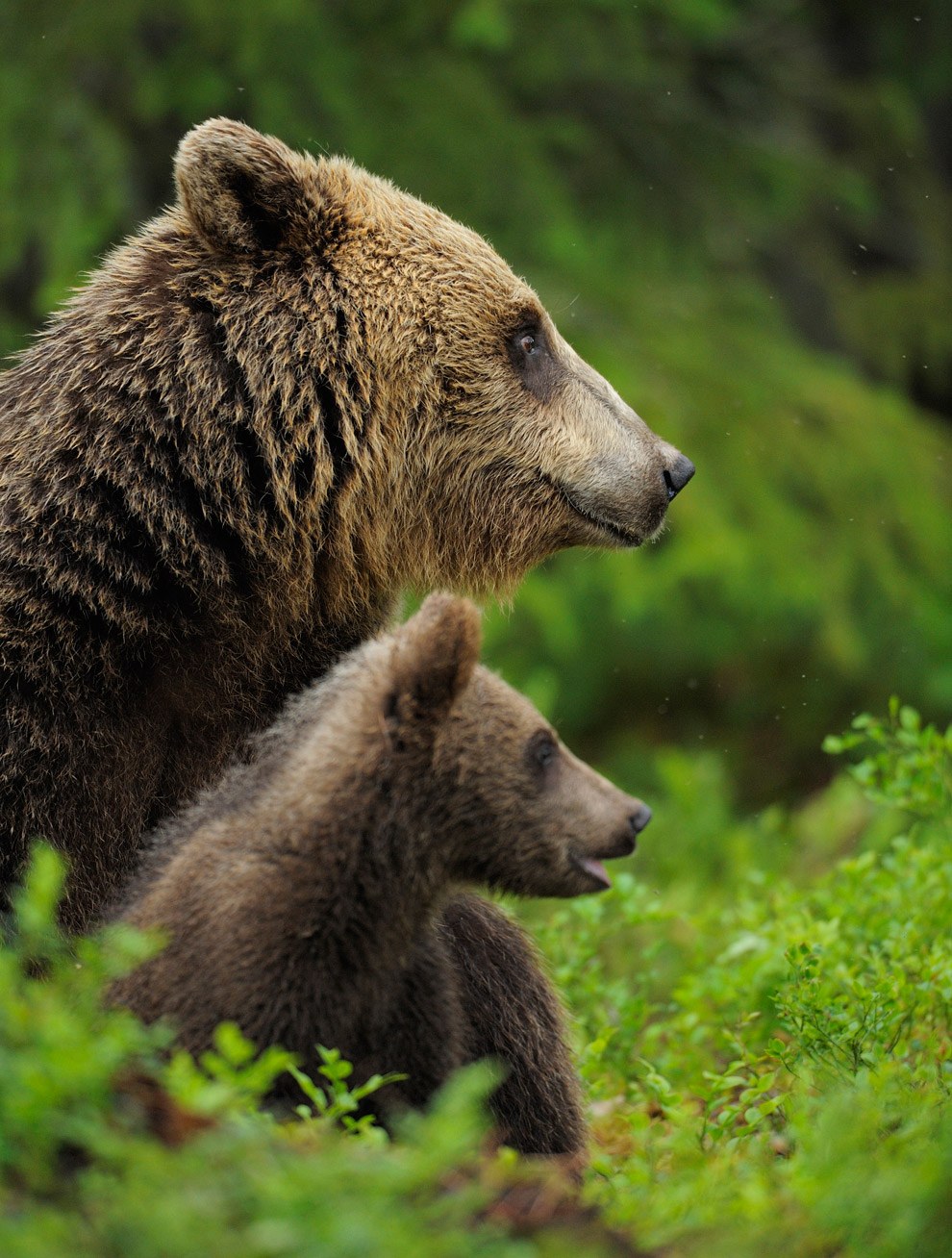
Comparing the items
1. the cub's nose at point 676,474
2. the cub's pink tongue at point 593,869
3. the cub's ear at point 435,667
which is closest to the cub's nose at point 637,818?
the cub's pink tongue at point 593,869

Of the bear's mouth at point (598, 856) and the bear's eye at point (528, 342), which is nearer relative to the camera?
the bear's mouth at point (598, 856)

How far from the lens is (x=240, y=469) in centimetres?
459

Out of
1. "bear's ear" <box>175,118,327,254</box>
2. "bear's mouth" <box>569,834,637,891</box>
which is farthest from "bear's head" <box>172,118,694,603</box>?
"bear's mouth" <box>569,834,637,891</box>

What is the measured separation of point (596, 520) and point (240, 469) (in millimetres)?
1305

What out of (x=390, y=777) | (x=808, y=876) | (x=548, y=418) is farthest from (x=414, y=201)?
(x=808, y=876)

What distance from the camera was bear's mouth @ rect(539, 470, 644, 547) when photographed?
537cm

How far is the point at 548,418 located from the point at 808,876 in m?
4.27

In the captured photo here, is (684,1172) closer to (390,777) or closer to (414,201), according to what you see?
(390,777)

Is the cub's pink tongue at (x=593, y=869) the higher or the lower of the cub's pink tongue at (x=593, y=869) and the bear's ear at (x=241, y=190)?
the lower

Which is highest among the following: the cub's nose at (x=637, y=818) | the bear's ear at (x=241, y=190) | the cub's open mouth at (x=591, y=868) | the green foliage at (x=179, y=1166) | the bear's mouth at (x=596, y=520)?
the bear's ear at (x=241, y=190)

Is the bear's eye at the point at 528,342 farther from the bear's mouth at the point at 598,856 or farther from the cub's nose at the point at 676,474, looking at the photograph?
the bear's mouth at the point at 598,856

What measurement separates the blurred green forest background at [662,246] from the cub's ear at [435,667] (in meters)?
5.38

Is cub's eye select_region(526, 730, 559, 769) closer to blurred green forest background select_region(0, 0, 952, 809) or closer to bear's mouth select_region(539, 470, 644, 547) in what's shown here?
bear's mouth select_region(539, 470, 644, 547)

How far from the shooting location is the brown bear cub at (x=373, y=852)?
368 centimetres
